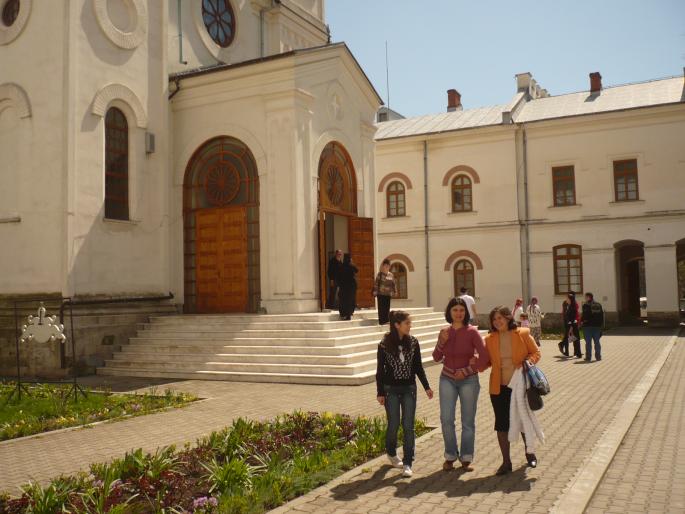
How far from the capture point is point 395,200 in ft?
113

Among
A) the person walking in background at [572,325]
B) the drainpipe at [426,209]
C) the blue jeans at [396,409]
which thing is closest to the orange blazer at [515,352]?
the blue jeans at [396,409]

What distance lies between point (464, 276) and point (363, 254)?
1426cm

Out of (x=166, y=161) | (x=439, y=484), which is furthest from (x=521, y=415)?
(x=166, y=161)

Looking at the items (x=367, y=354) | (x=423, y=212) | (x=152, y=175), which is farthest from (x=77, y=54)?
(x=423, y=212)

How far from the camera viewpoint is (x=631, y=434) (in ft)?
27.4

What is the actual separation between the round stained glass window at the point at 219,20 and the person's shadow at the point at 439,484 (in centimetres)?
1770

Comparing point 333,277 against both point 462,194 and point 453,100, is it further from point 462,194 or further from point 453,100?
point 453,100

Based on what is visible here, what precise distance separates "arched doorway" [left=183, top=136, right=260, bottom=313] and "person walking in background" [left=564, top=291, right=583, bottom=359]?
827 centimetres

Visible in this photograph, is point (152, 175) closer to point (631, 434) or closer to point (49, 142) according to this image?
point (49, 142)

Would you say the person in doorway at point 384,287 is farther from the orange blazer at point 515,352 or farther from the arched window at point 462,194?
the arched window at point 462,194

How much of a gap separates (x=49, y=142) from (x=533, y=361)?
12.8 metres

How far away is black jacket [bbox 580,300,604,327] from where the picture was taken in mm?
16875

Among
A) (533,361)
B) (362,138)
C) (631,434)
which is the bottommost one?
(631,434)

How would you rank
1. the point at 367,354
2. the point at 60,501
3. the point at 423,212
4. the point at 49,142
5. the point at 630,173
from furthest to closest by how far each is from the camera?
the point at 423,212
the point at 630,173
the point at 49,142
the point at 367,354
the point at 60,501
